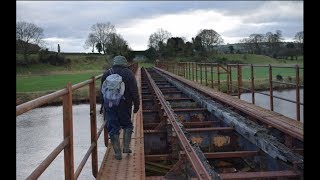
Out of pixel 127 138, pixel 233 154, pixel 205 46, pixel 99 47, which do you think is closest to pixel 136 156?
pixel 127 138

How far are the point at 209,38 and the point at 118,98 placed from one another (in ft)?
302

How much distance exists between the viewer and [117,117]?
222 inches

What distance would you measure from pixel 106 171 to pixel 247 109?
4319 millimetres

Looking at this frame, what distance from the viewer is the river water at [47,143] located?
16578mm

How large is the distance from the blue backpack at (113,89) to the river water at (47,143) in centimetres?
1042

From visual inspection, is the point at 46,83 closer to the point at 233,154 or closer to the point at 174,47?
the point at 174,47

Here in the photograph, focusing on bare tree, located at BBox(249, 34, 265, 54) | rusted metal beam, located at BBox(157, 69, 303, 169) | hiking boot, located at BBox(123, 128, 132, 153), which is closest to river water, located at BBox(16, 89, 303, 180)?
rusted metal beam, located at BBox(157, 69, 303, 169)

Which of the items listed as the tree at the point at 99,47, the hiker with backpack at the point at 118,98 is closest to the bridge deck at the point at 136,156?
the hiker with backpack at the point at 118,98

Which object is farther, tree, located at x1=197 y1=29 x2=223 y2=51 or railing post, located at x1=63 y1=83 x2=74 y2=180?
tree, located at x1=197 y1=29 x2=223 y2=51

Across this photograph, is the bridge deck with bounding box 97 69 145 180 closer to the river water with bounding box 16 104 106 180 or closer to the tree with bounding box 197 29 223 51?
the river water with bounding box 16 104 106 180

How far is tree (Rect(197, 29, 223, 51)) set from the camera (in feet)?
312

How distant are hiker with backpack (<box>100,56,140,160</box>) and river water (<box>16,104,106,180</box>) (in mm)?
10113

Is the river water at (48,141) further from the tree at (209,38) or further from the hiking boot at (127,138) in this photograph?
the tree at (209,38)
